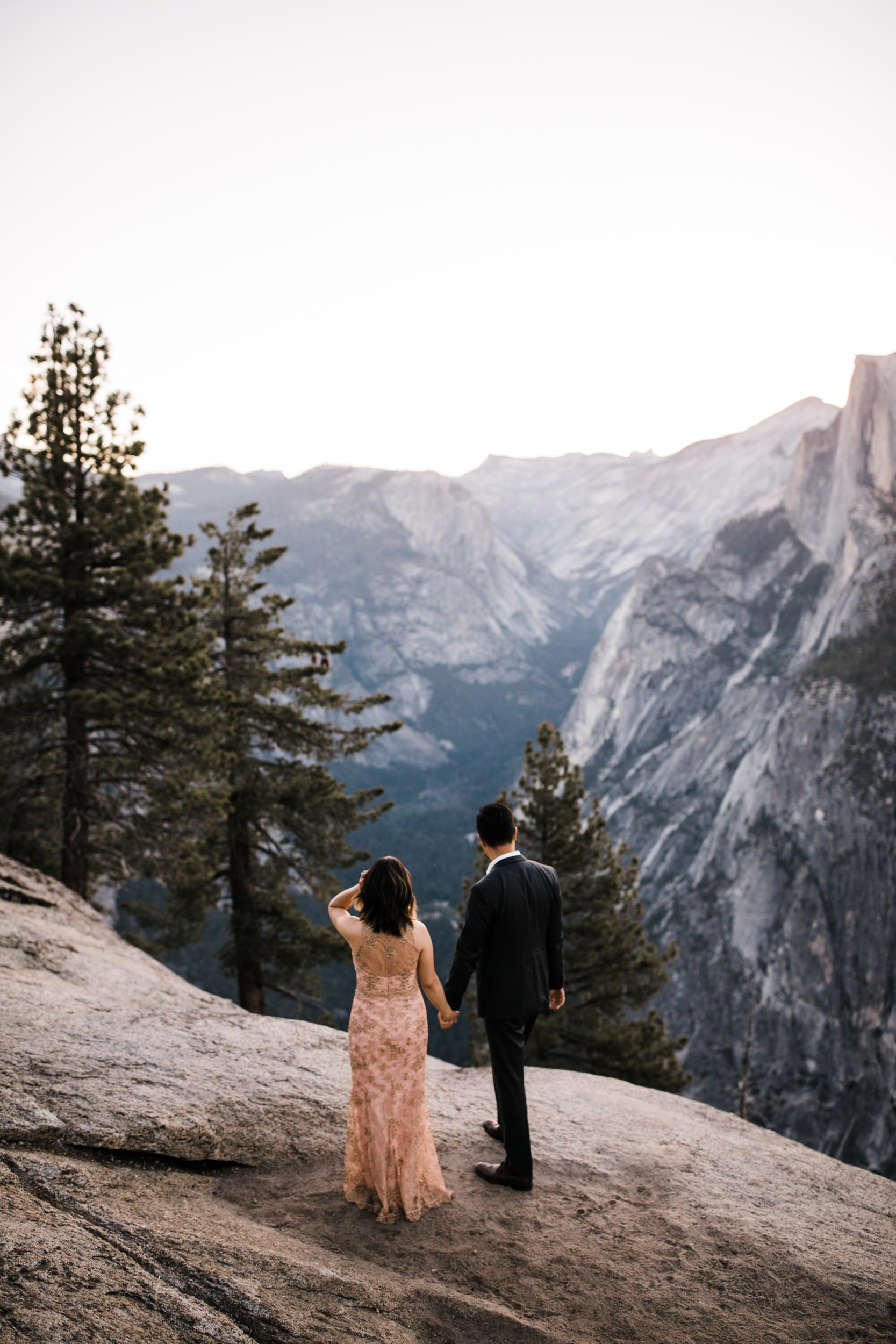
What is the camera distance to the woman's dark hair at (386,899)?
3799 millimetres

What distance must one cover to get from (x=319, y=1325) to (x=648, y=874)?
7353 cm

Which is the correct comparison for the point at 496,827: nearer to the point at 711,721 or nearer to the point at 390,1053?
the point at 390,1053

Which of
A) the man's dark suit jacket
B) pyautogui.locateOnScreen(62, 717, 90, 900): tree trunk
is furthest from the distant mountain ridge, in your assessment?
the man's dark suit jacket

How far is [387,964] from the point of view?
3.92 metres

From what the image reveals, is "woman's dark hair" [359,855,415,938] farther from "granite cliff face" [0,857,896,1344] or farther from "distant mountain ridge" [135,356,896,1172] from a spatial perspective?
"distant mountain ridge" [135,356,896,1172]

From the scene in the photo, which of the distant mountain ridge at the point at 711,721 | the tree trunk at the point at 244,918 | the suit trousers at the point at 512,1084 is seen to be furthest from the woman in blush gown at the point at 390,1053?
the distant mountain ridge at the point at 711,721

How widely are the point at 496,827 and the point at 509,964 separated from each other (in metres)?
0.78

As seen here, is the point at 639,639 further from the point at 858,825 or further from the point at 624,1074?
the point at 624,1074

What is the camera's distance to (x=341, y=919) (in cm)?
397

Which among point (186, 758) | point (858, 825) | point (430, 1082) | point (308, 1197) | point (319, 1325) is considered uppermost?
point (186, 758)

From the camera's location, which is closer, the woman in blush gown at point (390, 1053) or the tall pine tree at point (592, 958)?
the woman in blush gown at point (390, 1053)

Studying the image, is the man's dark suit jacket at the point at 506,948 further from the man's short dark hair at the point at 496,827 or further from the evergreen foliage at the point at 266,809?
the evergreen foliage at the point at 266,809

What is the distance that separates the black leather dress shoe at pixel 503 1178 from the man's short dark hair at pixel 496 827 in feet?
6.42

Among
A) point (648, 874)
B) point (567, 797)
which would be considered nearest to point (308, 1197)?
point (567, 797)
